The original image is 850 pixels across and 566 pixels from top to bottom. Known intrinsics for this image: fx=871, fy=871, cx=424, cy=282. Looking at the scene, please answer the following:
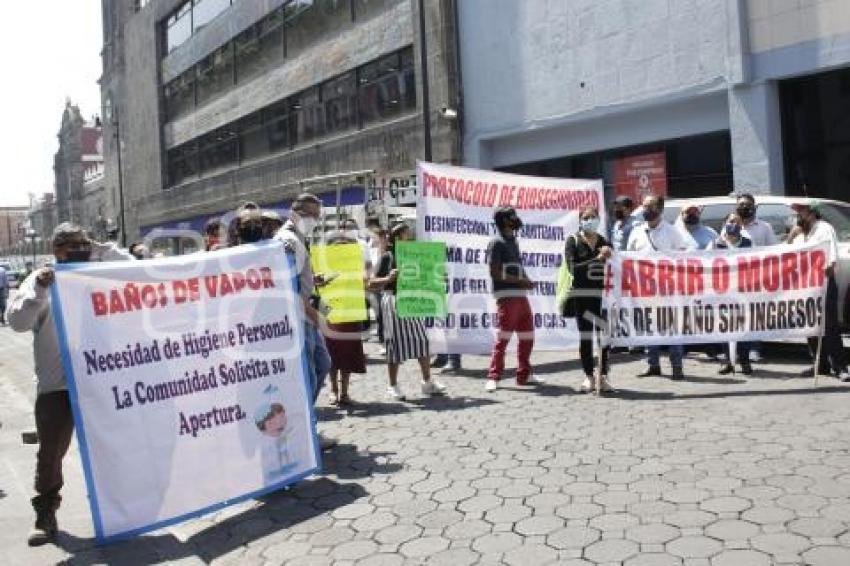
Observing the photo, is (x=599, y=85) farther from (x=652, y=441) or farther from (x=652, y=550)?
(x=652, y=550)

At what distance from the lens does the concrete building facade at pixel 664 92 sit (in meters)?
15.2

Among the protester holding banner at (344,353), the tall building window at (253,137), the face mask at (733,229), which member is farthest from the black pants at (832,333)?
the tall building window at (253,137)

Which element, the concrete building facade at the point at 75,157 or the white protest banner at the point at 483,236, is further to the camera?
the concrete building facade at the point at 75,157

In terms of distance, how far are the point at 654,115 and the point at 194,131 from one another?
27803mm

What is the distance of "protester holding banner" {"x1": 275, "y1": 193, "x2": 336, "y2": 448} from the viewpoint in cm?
652

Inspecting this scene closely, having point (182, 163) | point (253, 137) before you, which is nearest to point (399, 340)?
point (253, 137)

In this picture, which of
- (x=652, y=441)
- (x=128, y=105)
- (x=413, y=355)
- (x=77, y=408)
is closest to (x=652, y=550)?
(x=652, y=441)

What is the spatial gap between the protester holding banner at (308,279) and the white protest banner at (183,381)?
61 centimetres

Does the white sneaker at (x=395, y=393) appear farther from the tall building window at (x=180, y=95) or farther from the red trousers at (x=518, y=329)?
the tall building window at (x=180, y=95)

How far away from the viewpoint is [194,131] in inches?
1602

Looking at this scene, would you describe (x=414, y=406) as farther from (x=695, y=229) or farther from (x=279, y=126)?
(x=279, y=126)

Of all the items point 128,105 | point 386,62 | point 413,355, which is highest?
point 128,105

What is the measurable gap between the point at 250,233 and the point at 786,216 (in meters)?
6.63

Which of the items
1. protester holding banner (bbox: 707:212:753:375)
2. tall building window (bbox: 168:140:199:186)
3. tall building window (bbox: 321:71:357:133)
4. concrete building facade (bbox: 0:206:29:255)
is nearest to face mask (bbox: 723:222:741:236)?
protester holding banner (bbox: 707:212:753:375)
